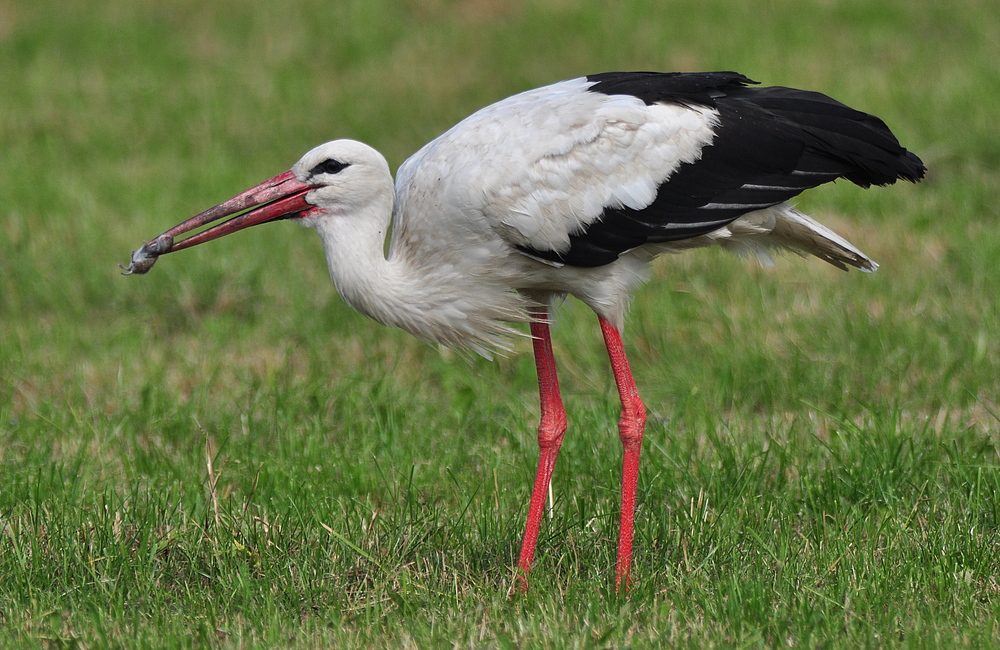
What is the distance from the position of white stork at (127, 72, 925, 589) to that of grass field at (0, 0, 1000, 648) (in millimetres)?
391

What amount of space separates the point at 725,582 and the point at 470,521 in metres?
0.98

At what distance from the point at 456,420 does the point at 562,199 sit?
1543 millimetres

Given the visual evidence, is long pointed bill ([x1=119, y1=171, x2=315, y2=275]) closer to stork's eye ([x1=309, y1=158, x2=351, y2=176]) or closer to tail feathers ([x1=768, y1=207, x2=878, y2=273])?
stork's eye ([x1=309, y1=158, x2=351, y2=176])

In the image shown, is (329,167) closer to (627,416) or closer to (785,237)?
(627,416)

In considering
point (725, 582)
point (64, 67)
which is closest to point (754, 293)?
point (725, 582)

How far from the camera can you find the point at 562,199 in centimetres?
396

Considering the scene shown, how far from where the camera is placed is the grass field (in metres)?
3.46

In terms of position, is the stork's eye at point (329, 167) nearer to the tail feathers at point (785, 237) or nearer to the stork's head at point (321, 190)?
the stork's head at point (321, 190)

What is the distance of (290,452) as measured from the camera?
186 inches

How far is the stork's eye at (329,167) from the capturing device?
12.9ft

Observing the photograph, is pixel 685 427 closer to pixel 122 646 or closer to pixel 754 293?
pixel 754 293

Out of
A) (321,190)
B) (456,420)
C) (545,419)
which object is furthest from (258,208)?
(456,420)

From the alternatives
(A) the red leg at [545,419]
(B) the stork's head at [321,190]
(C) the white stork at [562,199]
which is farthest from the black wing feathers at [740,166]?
(B) the stork's head at [321,190]

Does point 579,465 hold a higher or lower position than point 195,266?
lower
